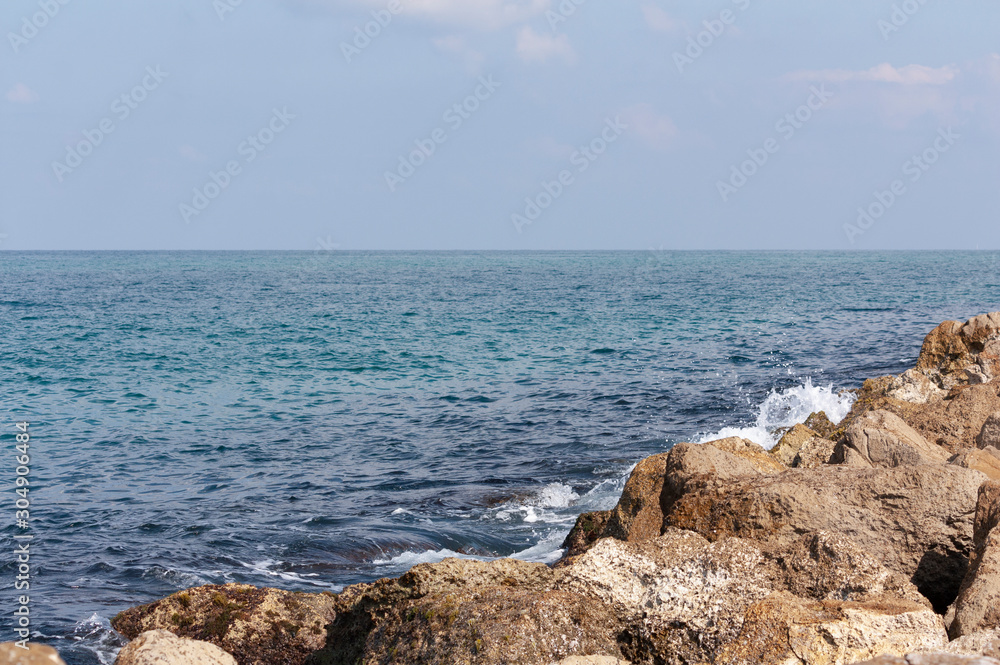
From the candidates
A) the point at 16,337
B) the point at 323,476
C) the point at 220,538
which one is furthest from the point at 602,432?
the point at 16,337

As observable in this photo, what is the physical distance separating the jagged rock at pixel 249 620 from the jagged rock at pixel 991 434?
21.5ft

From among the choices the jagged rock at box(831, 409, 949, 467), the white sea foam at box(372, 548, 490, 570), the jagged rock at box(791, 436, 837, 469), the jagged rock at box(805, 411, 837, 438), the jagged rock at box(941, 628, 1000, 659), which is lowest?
the white sea foam at box(372, 548, 490, 570)

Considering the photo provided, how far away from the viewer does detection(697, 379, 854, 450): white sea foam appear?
611 inches

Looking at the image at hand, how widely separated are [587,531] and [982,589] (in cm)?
498

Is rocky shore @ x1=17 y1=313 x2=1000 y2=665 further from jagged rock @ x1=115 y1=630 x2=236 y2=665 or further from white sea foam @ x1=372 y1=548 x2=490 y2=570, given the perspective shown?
white sea foam @ x1=372 y1=548 x2=490 y2=570

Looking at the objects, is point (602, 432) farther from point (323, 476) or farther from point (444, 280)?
point (444, 280)

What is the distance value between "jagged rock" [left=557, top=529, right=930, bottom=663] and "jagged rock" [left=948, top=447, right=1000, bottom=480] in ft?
7.09

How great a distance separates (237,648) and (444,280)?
2651 inches

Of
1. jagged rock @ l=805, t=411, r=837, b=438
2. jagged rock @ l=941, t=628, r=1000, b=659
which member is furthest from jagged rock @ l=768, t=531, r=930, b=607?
jagged rock @ l=805, t=411, r=837, b=438

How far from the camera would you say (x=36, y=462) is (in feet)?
50.1

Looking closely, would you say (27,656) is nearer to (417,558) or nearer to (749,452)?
(749,452)

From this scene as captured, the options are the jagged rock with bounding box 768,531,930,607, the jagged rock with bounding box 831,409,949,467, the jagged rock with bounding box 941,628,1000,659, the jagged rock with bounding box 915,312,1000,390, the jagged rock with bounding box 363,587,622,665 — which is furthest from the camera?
the jagged rock with bounding box 915,312,1000,390

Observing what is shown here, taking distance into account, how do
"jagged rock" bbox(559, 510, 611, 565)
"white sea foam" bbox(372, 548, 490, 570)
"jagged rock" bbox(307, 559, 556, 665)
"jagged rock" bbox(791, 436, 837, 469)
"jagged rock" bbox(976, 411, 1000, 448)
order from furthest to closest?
"white sea foam" bbox(372, 548, 490, 570)
"jagged rock" bbox(791, 436, 837, 469)
"jagged rock" bbox(559, 510, 611, 565)
"jagged rock" bbox(976, 411, 1000, 448)
"jagged rock" bbox(307, 559, 556, 665)

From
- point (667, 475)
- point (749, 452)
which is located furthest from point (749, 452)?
point (667, 475)
